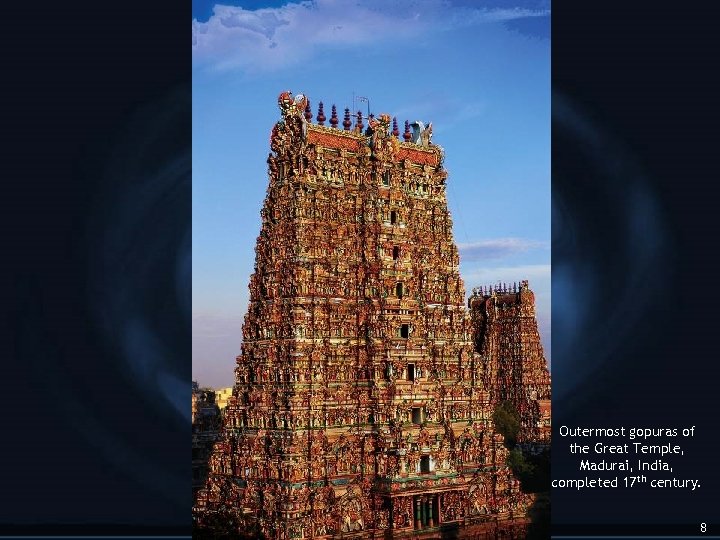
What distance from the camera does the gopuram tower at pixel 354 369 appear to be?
49156 millimetres

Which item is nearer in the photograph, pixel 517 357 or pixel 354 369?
pixel 354 369

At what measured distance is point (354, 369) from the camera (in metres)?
51.8

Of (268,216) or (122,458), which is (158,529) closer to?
(122,458)

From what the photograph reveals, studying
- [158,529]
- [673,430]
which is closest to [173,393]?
[158,529]

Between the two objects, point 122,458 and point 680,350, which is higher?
point 680,350

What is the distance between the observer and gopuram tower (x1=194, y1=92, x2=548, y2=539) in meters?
49.2

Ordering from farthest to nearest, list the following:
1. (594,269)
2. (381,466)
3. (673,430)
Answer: (381,466), (594,269), (673,430)

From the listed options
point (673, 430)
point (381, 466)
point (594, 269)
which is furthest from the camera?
point (381, 466)

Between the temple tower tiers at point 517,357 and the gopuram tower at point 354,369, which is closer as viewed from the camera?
the gopuram tower at point 354,369

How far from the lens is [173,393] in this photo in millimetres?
44781

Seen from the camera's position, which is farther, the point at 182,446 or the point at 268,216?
the point at 268,216

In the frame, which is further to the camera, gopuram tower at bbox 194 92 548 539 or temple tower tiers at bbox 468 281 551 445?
temple tower tiers at bbox 468 281 551 445

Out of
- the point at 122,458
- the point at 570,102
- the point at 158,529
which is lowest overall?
the point at 158,529

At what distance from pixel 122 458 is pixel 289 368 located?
8.76 meters
